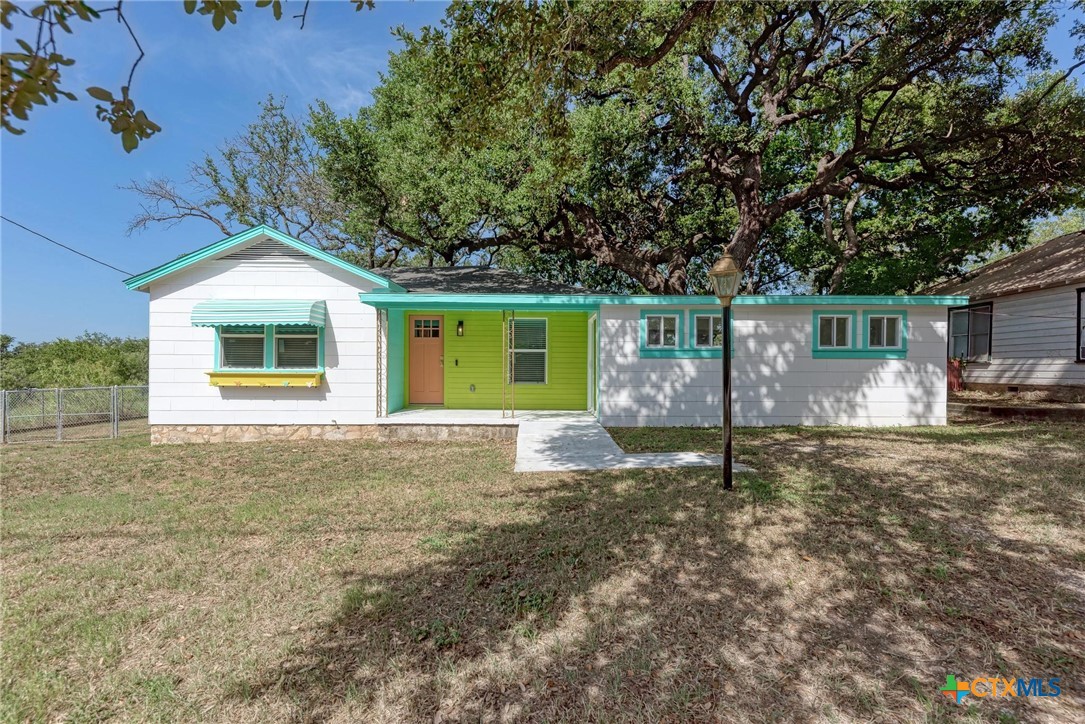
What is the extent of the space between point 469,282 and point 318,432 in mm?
4552

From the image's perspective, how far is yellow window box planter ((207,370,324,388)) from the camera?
8.31 m

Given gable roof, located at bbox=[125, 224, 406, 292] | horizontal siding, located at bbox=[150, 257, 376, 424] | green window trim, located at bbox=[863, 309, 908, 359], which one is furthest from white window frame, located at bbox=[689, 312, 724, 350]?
horizontal siding, located at bbox=[150, 257, 376, 424]

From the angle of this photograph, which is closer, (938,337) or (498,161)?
(938,337)

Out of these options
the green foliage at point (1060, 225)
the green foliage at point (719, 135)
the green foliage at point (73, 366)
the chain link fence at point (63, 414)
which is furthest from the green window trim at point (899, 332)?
the green foliage at point (1060, 225)

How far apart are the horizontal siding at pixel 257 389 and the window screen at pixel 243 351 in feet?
0.91

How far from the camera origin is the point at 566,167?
18.0 feet

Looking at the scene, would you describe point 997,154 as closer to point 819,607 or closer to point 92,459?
point 819,607

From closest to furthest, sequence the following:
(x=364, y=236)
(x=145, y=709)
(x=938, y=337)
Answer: (x=145, y=709)
(x=938, y=337)
(x=364, y=236)

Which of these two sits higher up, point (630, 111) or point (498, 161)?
point (630, 111)

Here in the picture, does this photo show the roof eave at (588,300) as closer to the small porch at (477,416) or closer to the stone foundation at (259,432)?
the small porch at (477,416)

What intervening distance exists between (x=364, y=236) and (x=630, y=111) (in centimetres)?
949

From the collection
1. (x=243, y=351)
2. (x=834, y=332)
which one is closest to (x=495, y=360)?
(x=243, y=351)

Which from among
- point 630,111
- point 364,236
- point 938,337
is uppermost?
point 630,111

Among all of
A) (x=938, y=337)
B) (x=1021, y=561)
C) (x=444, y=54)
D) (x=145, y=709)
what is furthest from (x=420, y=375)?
(x=938, y=337)
